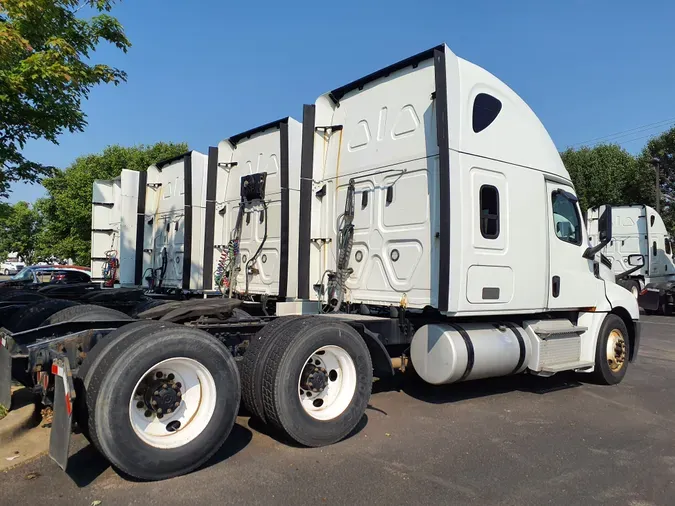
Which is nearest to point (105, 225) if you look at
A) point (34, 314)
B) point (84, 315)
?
point (34, 314)

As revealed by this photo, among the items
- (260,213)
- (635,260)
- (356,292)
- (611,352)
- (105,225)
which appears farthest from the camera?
(635,260)

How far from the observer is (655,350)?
1130cm

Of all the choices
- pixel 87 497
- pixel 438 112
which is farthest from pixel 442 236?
pixel 87 497

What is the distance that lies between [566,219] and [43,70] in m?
6.55

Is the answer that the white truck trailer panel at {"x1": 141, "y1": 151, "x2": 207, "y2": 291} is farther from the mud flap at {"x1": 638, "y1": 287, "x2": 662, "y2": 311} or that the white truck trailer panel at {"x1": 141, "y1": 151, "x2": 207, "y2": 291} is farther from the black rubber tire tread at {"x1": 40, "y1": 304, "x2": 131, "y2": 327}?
the mud flap at {"x1": 638, "y1": 287, "x2": 662, "y2": 311}

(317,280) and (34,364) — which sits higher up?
(317,280)

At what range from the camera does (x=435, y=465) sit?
175 inches

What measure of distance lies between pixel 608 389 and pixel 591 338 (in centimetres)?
78

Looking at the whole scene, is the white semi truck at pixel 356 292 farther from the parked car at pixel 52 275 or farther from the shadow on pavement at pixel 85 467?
the parked car at pixel 52 275

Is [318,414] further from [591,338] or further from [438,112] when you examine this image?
[591,338]

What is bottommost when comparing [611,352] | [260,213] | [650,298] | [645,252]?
[611,352]

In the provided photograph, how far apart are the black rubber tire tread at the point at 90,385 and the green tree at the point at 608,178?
1143 inches

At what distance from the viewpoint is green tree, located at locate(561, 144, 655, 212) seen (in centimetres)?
2903

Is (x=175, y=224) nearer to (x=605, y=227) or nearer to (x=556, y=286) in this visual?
(x=556, y=286)
